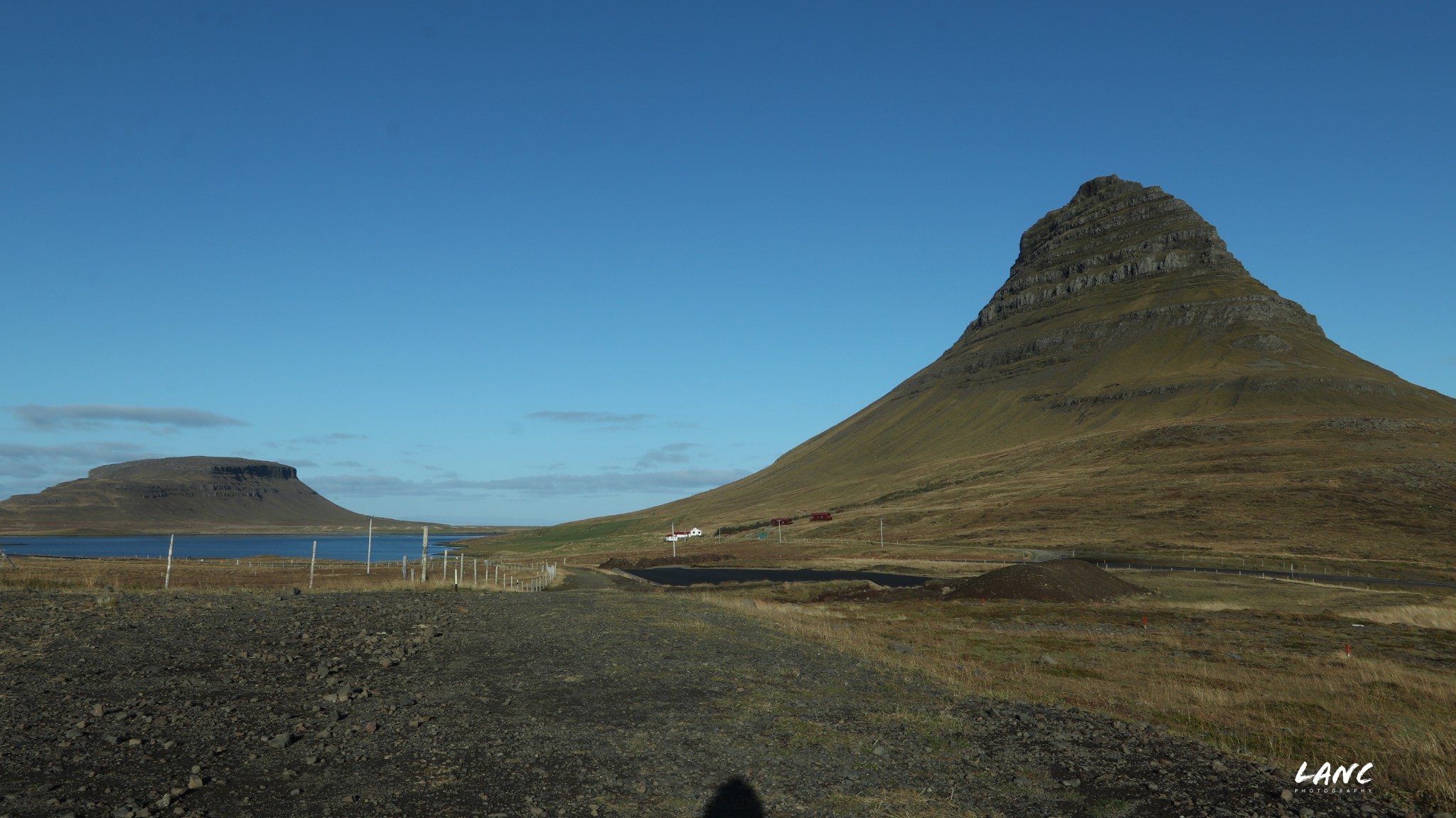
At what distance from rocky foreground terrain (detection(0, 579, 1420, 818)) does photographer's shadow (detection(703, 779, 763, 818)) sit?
0.56ft

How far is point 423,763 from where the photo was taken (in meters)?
12.0

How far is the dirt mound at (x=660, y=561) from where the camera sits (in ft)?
416

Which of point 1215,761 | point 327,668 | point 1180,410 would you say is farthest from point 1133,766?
point 1180,410

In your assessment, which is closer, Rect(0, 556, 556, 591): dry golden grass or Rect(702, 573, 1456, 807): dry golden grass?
Rect(702, 573, 1456, 807): dry golden grass

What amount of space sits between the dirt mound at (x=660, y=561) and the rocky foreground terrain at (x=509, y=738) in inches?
4116

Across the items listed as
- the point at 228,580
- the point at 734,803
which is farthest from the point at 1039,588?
the point at 228,580

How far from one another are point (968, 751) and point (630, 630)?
16.7m

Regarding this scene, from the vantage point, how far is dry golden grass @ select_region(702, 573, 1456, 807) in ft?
55.2

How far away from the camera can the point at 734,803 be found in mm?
11266

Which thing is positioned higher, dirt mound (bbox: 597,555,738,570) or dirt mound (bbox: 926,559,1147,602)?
dirt mound (bbox: 926,559,1147,602)

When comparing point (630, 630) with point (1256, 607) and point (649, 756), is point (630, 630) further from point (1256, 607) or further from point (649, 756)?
point (1256, 607)

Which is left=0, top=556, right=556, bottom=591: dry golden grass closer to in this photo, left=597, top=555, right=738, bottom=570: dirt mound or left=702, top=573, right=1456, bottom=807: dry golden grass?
left=702, top=573, right=1456, bottom=807: dry golden grass

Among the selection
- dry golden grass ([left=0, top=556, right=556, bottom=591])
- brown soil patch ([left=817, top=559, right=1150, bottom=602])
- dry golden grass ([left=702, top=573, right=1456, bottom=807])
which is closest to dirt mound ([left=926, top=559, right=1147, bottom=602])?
brown soil patch ([left=817, top=559, right=1150, bottom=602])

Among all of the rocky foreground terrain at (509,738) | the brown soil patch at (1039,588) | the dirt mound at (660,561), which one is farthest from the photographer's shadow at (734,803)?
the dirt mound at (660,561)
